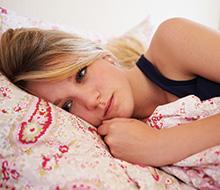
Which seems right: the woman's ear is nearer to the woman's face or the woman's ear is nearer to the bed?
the woman's face

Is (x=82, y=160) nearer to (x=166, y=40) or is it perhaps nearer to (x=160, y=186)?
(x=160, y=186)

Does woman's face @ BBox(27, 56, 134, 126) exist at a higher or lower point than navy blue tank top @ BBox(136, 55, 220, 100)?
lower

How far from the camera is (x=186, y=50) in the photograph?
91 cm

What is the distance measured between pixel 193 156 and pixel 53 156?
38 centimetres

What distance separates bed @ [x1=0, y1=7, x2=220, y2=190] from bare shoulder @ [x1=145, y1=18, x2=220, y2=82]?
14 centimetres

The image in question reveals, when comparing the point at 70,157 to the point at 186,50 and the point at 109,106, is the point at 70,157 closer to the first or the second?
the point at 109,106

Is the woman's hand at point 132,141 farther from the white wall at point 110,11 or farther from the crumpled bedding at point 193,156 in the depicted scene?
the white wall at point 110,11

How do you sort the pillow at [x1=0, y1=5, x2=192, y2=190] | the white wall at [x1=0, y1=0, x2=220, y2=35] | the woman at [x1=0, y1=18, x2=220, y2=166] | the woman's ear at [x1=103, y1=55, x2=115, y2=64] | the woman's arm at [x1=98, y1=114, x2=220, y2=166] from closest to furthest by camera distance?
the pillow at [x1=0, y1=5, x2=192, y2=190]
the woman's arm at [x1=98, y1=114, x2=220, y2=166]
the woman at [x1=0, y1=18, x2=220, y2=166]
the woman's ear at [x1=103, y1=55, x2=115, y2=64]
the white wall at [x1=0, y1=0, x2=220, y2=35]

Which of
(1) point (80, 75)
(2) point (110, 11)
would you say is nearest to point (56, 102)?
(1) point (80, 75)

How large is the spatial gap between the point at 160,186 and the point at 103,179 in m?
0.17

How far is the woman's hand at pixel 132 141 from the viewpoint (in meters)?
0.73

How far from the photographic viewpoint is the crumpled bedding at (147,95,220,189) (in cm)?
66

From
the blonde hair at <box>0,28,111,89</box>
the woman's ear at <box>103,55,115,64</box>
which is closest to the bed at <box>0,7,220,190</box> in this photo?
the blonde hair at <box>0,28,111,89</box>

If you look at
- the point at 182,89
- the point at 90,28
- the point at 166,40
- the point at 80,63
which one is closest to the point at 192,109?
the point at 182,89
